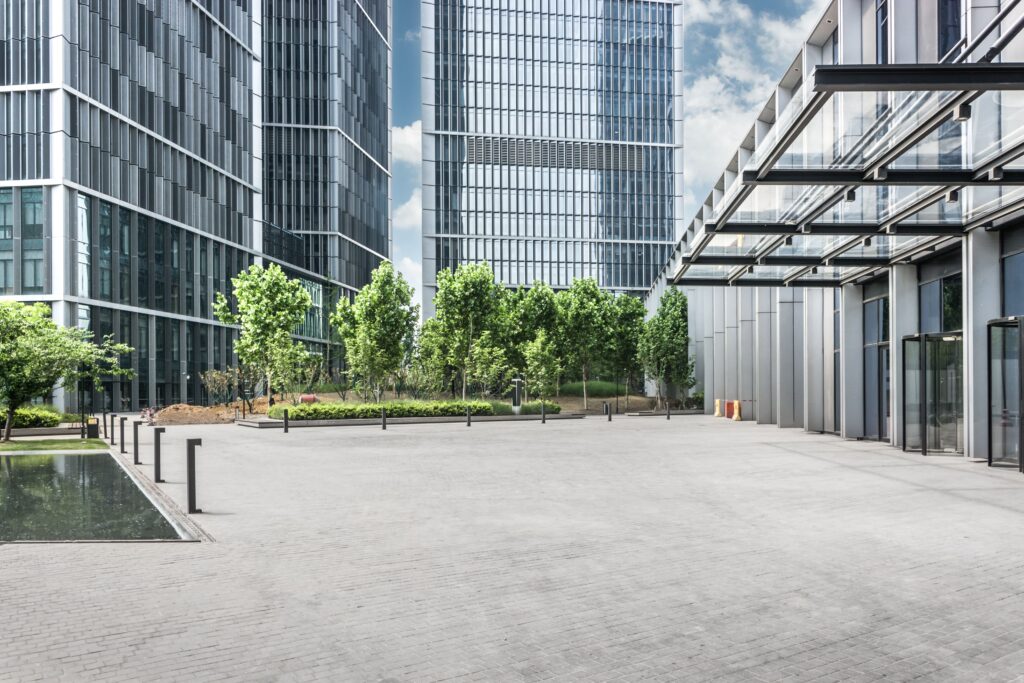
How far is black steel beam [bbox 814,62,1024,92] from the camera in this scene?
9305 mm

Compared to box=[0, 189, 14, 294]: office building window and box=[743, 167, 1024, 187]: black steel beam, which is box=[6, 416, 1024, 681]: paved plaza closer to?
box=[743, 167, 1024, 187]: black steel beam

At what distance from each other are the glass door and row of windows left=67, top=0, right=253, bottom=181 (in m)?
47.8

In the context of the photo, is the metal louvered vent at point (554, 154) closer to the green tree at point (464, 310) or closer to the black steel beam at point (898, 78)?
the green tree at point (464, 310)

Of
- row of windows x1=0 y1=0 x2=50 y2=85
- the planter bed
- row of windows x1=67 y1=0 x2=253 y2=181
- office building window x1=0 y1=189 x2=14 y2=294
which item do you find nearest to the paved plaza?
the planter bed

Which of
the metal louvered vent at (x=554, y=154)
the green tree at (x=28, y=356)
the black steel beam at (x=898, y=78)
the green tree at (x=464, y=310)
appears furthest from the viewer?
the metal louvered vent at (x=554, y=154)

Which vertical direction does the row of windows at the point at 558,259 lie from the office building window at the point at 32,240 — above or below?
above

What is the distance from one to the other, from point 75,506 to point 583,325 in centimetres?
4508

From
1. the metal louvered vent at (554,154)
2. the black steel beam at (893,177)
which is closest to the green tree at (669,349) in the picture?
the black steel beam at (893,177)

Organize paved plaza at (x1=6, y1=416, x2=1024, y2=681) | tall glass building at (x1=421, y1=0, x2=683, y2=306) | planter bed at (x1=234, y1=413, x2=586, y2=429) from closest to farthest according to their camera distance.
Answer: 1. paved plaza at (x1=6, y1=416, x2=1024, y2=681)
2. planter bed at (x1=234, y1=413, x2=586, y2=429)
3. tall glass building at (x1=421, y1=0, x2=683, y2=306)

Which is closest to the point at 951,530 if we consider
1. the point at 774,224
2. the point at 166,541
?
the point at 166,541

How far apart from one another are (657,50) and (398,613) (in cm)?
10924

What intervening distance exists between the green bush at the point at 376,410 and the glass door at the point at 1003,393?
23.1 m

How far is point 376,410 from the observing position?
37.8 meters

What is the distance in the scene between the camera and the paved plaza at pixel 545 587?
521cm
